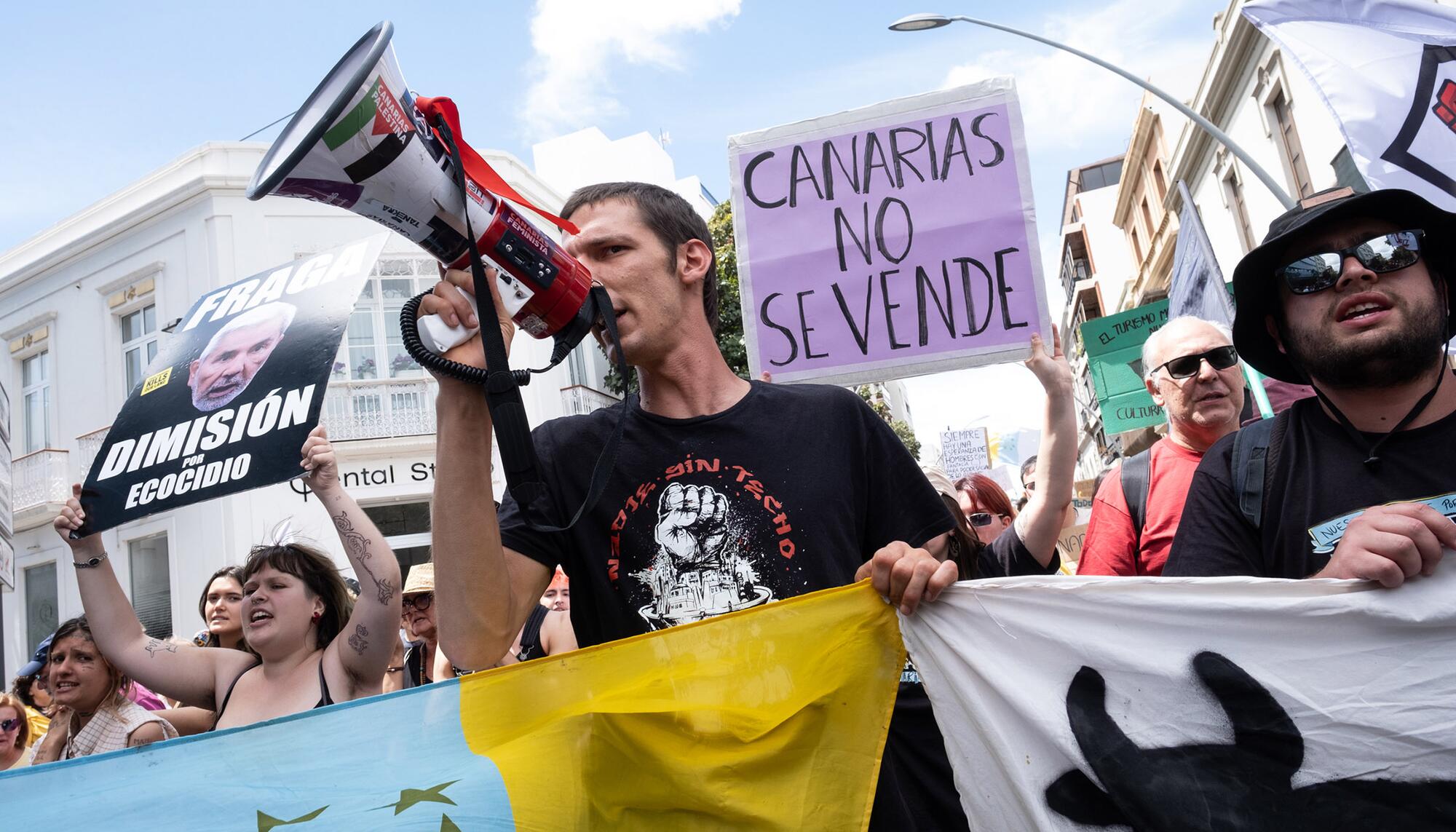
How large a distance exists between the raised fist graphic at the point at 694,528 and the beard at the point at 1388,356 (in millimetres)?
1065

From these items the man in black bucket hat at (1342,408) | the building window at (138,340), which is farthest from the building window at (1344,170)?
the building window at (138,340)

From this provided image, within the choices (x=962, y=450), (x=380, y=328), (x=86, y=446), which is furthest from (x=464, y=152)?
(x=86, y=446)

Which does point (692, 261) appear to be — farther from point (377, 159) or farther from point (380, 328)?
point (380, 328)

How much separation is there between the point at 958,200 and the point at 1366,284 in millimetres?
1998

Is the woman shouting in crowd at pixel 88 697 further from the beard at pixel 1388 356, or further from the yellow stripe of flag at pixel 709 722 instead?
the beard at pixel 1388 356

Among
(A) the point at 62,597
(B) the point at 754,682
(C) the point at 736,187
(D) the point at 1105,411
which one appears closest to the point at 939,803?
(B) the point at 754,682

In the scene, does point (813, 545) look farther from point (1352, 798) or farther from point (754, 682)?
point (1352, 798)

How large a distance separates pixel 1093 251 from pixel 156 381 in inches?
1776

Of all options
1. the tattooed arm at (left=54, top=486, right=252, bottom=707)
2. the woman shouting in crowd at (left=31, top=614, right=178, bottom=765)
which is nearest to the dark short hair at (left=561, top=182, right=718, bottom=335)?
the tattooed arm at (left=54, top=486, right=252, bottom=707)

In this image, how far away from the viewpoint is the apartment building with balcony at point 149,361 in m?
15.8

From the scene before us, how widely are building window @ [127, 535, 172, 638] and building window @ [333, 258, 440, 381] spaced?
3.66m

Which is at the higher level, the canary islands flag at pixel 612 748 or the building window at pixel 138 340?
the building window at pixel 138 340

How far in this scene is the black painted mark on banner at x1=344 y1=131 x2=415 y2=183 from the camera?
4.47 ft

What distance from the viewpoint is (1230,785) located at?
156 centimetres
